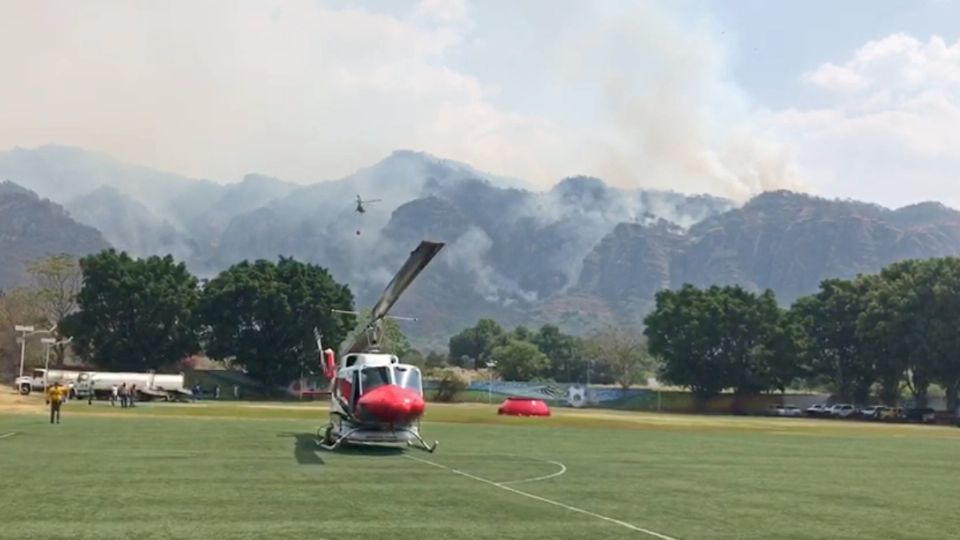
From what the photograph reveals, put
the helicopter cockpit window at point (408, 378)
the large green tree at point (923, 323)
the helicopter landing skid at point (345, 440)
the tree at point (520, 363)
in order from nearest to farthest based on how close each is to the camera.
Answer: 1. the helicopter cockpit window at point (408, 378)
2. the helicopter landing skid at point (345, 440)
3. the large green tree at point (923, 323)
4. the tree at point (520, 363)

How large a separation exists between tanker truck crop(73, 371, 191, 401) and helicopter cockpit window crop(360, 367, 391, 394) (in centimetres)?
6375

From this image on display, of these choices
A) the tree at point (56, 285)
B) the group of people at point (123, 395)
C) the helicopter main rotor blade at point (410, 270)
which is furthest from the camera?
the tree at point (56, 285)

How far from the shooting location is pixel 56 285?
118 m

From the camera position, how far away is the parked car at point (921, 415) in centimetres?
9325

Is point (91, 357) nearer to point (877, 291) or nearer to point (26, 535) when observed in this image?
point (877, 291)

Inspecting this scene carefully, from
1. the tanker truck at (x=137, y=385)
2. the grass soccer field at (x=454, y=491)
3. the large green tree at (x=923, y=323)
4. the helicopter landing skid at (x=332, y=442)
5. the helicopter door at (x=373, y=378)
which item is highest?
the large green tree at (x=923, y=323)

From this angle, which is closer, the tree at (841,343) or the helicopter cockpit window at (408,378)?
the helicopter cockpit window at (408,378)

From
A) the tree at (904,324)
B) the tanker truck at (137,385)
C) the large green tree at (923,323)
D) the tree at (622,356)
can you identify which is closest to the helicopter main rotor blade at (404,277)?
the tanker truck at (137,385)

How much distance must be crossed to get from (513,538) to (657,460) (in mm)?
17485

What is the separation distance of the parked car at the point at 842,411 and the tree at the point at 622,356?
183 ft

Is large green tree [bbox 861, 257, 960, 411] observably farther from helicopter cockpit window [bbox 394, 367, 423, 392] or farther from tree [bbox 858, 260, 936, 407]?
helicopter cockpit window [bbox 394, 367, 423, 392]

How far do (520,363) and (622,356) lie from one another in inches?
767

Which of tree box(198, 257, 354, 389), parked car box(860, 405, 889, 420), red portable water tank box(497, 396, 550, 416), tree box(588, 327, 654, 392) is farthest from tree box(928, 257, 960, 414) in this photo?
tree box(588, 327, 654, 392)

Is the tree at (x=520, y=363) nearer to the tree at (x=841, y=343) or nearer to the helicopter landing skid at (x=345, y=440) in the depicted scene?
the tree at (x=841, y=343)
